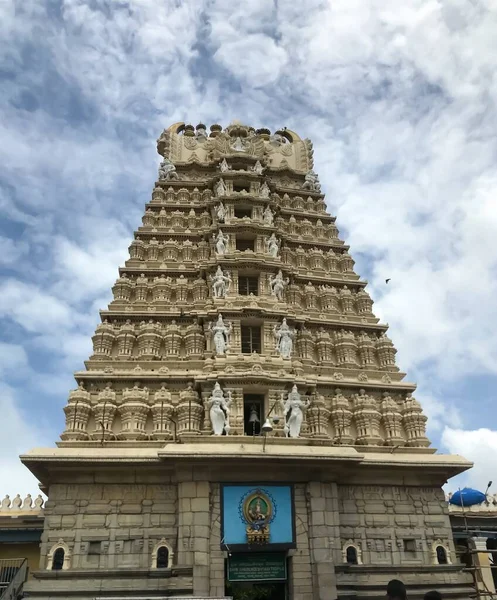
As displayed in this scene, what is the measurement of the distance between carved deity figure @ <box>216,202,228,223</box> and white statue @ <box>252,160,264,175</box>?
11.2 ft

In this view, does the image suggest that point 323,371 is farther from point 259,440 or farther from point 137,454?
point 137,454

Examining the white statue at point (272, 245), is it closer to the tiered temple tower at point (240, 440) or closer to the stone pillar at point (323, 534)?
the tiered temple tower at point (240, 440)

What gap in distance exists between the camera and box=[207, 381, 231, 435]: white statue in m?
22.0

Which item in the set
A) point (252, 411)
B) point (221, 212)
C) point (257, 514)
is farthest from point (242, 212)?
point (257, 514)

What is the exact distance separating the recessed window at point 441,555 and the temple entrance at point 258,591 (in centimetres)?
607

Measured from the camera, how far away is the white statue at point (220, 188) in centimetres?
3159

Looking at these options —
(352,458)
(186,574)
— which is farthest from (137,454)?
(352,458)

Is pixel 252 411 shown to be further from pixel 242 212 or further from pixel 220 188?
pixel 220 188

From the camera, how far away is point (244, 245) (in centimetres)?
2984

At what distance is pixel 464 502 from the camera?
27.6m

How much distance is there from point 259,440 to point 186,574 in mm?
5145

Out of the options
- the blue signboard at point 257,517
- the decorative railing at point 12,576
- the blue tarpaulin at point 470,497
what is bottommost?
the decorative railing at point 12,576

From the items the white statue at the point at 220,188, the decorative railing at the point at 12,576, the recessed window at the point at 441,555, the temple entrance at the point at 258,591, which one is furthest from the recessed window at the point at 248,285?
the decorative railing at the point at 12,576

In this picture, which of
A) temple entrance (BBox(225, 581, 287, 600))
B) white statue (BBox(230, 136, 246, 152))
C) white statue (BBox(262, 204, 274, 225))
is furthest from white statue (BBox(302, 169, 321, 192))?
temple entrance (BBox(225, 581, 287, 600))
